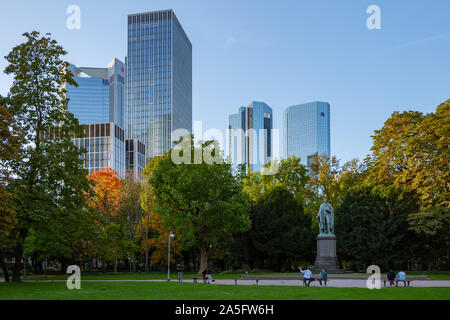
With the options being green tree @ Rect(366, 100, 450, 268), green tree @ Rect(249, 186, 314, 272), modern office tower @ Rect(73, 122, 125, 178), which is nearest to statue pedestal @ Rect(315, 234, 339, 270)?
green tree @ Rect(366, 100, 450, 268)

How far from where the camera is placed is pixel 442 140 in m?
39.2

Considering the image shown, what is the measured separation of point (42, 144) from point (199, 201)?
1964 cm

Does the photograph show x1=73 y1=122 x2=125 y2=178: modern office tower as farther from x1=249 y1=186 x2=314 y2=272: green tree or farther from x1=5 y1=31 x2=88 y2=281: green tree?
x1=5 y1=31 x2=88 y2=281: green tree

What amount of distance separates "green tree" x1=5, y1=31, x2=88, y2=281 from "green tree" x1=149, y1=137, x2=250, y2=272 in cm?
1493

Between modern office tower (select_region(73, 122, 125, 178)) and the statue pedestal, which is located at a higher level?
modern office tower (select_region(73, 122, 125, 178))

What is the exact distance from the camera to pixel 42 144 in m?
35.8

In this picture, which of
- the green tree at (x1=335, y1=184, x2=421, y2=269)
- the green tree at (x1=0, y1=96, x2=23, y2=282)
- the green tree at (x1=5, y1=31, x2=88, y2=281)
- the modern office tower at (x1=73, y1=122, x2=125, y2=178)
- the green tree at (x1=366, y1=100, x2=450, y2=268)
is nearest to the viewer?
the green tree at (x1=0, y1=96, x2=23, y2=282)

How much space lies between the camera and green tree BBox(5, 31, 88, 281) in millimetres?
32781

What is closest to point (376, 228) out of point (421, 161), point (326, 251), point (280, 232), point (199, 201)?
point (280, 232)

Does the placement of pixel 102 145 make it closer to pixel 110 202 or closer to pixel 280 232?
pixel 110 202

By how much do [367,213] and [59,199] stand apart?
32443 mm

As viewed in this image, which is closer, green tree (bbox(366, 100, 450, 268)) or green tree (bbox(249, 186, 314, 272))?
green tree (bbox(366, 100, 450, 268))

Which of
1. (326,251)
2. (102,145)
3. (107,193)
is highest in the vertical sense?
(102,145)

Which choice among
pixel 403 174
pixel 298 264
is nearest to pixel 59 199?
pixel 403 174
